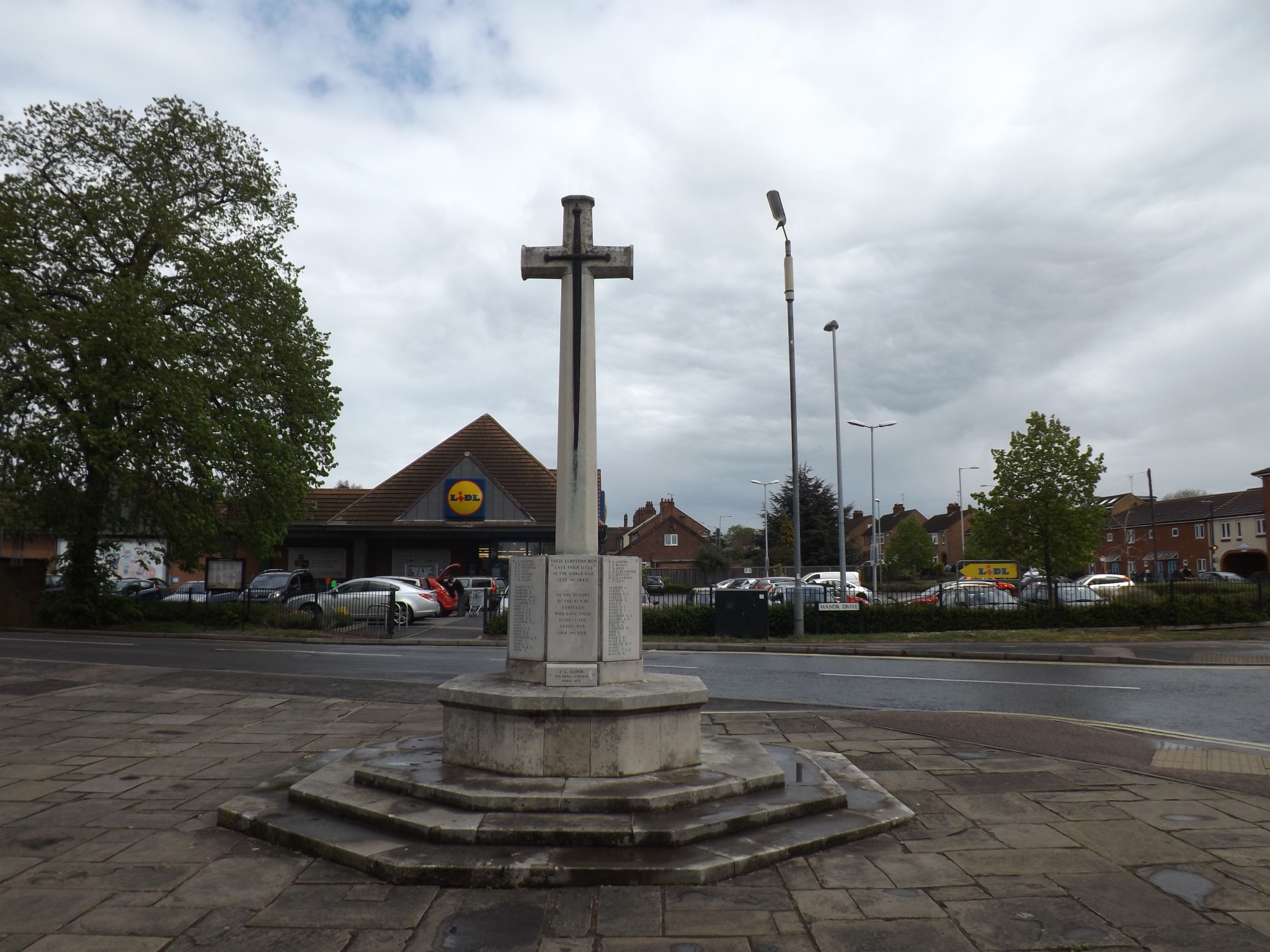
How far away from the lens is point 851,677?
46.0 ft

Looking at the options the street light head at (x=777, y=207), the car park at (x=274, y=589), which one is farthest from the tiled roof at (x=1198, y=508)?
the car park at (x=274, y=589)

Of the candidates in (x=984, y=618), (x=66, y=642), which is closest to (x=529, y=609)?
(x=66, y=642)

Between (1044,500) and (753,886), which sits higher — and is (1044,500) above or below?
above

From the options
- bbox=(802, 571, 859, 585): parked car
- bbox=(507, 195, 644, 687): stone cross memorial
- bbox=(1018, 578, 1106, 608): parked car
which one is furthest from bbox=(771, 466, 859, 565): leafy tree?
bbox=(507, 195, 644, 687): stone cross memorial

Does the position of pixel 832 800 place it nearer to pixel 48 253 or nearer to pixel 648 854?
pixel 648 854

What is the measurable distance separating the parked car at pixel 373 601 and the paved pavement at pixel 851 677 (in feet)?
16.4

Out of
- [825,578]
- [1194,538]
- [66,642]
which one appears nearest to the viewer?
[66,642]

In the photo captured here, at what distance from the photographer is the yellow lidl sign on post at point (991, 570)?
109 feet

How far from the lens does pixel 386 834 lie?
5.30 metres

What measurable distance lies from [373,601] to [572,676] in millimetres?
20155

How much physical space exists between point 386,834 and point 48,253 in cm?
2464

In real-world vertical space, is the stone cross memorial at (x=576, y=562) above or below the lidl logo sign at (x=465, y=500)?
below

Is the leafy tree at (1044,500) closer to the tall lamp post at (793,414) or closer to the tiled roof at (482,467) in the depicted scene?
the tall lamp post at (793,414)

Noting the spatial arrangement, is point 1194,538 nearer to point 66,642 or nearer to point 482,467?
point 482,467
